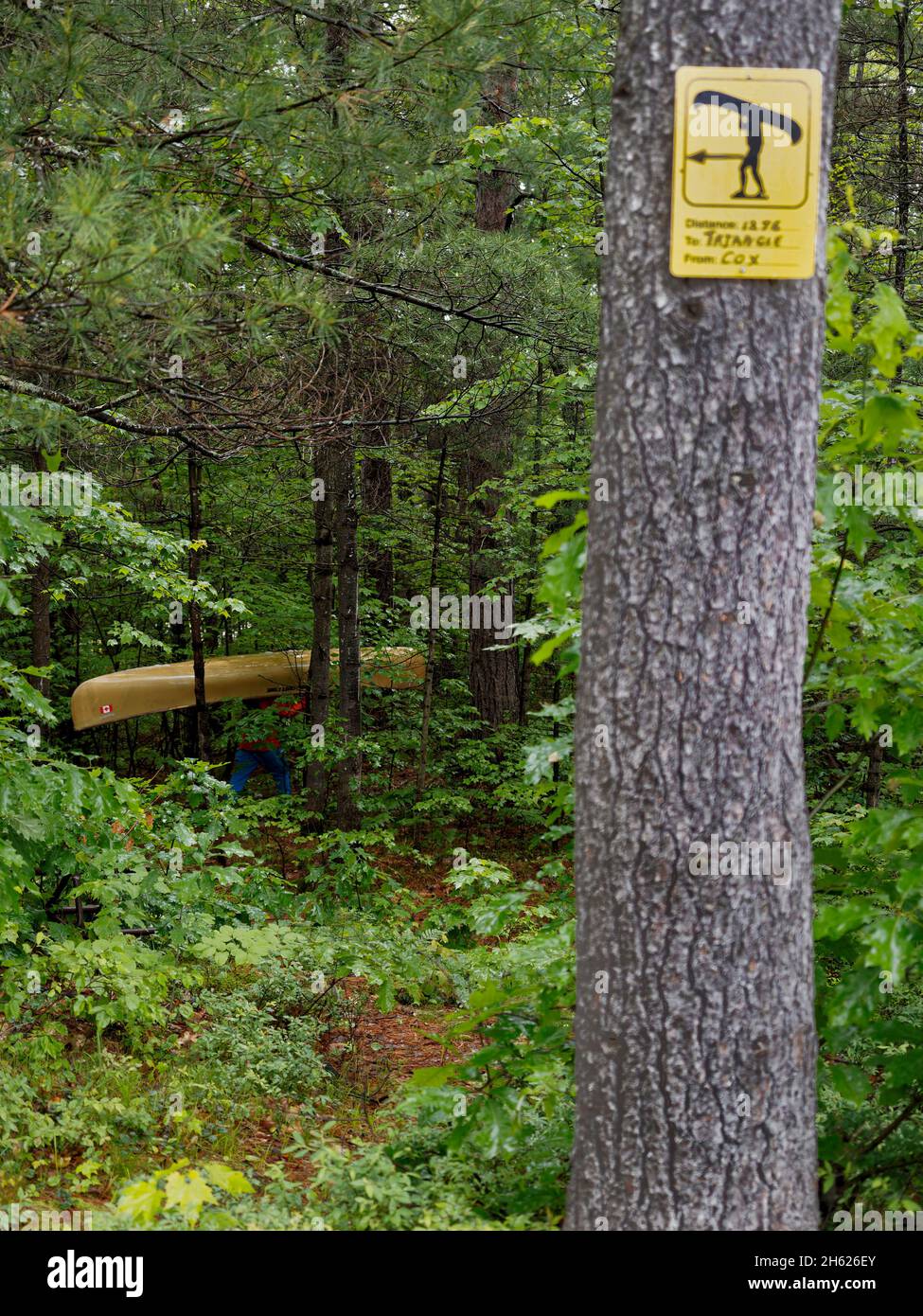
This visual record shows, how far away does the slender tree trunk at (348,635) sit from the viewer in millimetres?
9875

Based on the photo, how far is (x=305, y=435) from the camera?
5879 millimetres

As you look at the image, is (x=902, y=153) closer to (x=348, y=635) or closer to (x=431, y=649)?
(x=431, y=649)

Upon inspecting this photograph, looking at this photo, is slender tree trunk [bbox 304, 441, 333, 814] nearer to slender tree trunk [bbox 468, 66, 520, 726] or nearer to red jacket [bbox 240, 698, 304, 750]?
red jacket [bbox 240, 698, 304, 750]

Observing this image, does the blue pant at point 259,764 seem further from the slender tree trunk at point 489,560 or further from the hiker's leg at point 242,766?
the slender tree trunk at point 489,560

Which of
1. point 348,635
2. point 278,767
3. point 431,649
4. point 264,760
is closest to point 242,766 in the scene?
point 264,760

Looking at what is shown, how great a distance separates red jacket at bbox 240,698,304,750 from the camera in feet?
37.4

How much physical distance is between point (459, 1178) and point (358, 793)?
717 cm

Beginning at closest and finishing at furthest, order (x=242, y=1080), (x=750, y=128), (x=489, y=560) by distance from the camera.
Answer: (x=750, y=128)
(x=242, y=1080)
(x=489, y=560)

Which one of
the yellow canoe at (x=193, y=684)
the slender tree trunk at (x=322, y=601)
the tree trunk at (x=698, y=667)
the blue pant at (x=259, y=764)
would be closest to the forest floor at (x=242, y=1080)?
the tree trunk at (x=698, y=667)

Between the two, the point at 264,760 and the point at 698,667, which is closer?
the point at 698,667

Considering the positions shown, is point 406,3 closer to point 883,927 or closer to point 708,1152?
point 883,927

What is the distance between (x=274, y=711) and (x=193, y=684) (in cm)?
169

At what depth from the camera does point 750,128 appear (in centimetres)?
241

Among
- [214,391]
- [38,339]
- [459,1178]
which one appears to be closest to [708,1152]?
[459,1178]
